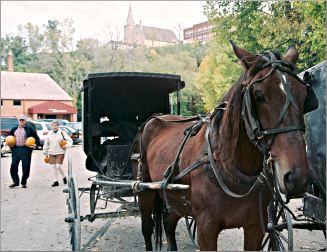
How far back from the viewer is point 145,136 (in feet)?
15.6

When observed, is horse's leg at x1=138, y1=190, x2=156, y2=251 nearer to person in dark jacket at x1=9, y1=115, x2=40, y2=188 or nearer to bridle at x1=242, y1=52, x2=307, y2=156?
bridle at x1=242, y1=52, x2=307, y2=156

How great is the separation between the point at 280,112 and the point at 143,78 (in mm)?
3404

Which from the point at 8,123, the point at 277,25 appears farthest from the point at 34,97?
the point at 277,25

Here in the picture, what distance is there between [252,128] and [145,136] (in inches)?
100

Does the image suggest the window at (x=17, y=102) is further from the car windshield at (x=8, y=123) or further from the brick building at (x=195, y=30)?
the brick building at (x=195, y=30)

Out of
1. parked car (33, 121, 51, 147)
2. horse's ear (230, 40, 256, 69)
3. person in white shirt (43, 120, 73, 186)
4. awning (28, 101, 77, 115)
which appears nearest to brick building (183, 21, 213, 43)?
person in white shirt (43, 120, 73, 186)

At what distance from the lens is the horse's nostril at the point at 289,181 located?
2.03 m

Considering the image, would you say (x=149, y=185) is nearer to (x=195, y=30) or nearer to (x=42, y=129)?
(x=195, y=30)

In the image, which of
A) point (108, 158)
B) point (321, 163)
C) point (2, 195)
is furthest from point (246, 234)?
point (2, 195)

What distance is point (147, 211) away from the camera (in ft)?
15.4

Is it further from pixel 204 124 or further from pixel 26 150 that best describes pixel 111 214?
pixel 26 150

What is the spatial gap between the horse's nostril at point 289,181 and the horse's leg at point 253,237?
3.22ft

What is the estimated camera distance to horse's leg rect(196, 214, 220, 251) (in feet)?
9.23

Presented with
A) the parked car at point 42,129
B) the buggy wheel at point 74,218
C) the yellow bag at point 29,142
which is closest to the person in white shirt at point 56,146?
the yellow bag at point 29,142
